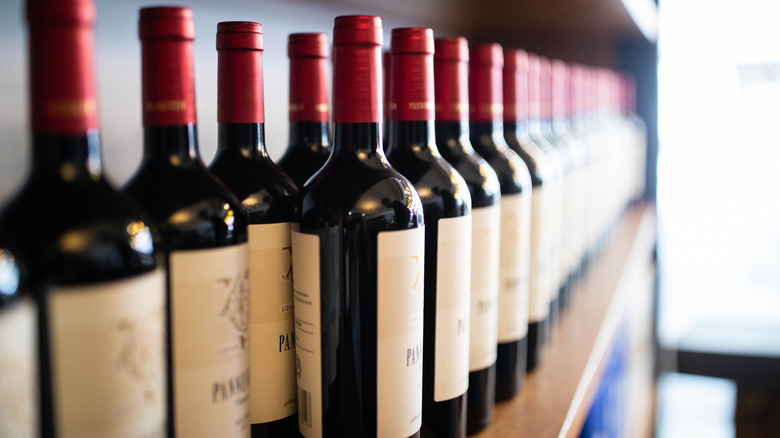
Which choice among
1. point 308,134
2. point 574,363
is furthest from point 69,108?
point 574,363

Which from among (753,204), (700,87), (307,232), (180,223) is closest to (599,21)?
(307,232)

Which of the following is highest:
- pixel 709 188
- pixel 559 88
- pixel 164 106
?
pixel 559 88

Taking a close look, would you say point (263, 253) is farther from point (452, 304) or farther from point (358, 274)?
point (452, 304)

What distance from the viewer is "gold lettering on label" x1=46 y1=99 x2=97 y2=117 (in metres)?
0.34

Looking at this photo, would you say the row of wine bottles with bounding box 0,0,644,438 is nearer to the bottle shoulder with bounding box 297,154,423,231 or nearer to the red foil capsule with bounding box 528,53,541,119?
the bottle shoulder with bounding box 297,154,423,231

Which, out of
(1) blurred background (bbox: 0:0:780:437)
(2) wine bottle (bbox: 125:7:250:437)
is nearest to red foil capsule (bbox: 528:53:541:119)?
(2) wine bottle (bbox: 125:7:250:437)

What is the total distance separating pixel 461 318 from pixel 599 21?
138cm

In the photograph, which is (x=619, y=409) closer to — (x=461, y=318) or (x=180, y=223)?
(x=461, y=318)

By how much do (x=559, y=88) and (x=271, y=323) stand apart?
3.02 ft

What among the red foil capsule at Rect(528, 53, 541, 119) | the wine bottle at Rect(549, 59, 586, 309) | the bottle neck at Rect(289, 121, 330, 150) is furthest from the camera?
the wine bottle at Rect(549, 59, 586, 309)

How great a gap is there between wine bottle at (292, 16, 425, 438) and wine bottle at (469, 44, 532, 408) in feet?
0.89

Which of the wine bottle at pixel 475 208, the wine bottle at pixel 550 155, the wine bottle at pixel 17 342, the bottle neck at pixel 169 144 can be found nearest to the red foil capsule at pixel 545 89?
the wine bottle at pixel 550 155

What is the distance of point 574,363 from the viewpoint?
3.16ft

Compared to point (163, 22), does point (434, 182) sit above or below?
below
